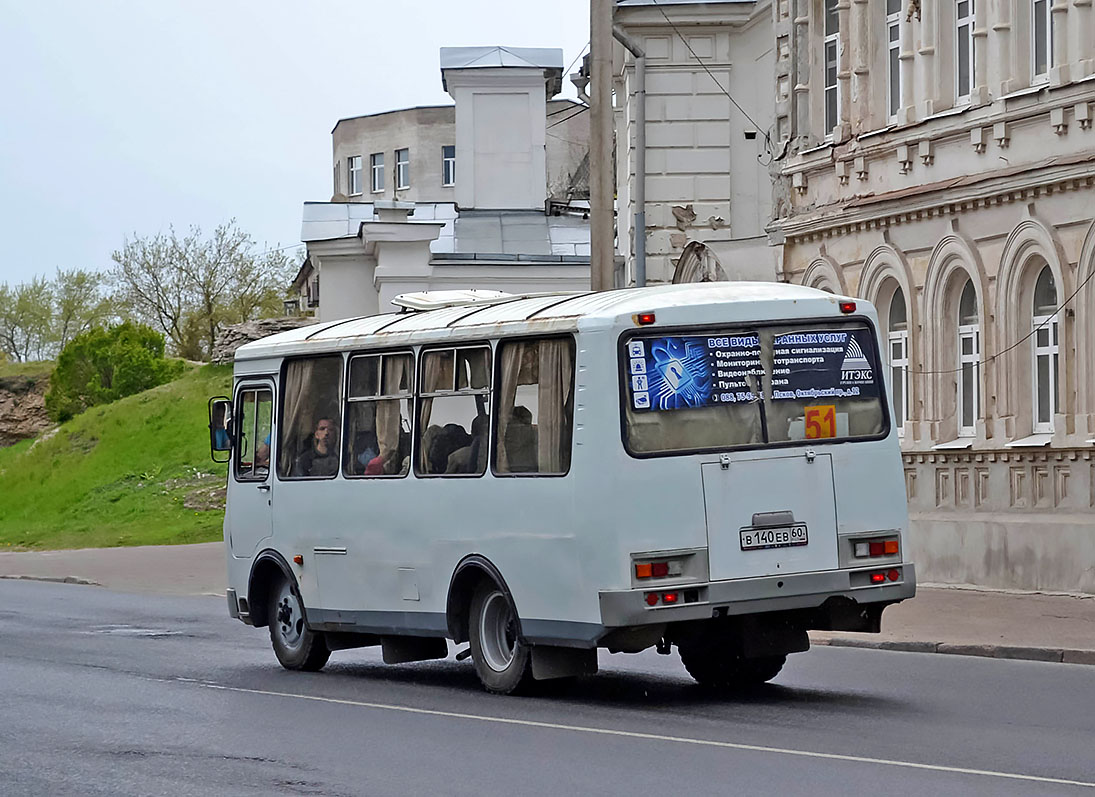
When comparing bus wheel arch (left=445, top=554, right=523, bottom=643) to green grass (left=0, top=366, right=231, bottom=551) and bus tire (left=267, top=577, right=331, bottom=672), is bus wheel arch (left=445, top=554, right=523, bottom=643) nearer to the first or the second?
bus tire (left=267, top=577, right=331, bottom=672)

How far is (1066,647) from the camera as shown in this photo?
15.9 metres

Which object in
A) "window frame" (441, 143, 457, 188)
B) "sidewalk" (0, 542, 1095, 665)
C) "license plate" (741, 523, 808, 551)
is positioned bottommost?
"sidewalk" (0, 542, 1095, 665)

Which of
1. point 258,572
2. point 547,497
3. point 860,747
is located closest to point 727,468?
point 547,497

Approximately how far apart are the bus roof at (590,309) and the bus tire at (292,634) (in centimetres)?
250

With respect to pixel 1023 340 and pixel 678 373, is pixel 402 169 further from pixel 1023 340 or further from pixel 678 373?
pixel 678 373

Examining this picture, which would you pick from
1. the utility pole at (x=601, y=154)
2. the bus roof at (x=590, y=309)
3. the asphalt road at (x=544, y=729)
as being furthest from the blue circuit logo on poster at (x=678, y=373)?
the utility pole at (x=601, y=154)

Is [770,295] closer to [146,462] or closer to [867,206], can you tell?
[867,206]

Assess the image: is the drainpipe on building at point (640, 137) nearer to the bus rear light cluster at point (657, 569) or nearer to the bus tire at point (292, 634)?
the bus tire at point (292, 634)

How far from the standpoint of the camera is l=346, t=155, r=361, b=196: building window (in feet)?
300

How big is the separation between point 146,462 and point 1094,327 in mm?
33040

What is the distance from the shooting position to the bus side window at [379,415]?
1482cm

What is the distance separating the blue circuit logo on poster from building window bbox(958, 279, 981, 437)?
12132 mm

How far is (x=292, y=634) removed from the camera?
54.1 feet

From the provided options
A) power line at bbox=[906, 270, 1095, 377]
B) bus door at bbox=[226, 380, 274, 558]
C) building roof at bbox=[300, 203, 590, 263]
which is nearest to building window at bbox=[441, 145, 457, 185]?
building roof at bbox=[300, 203, 590, 263]
